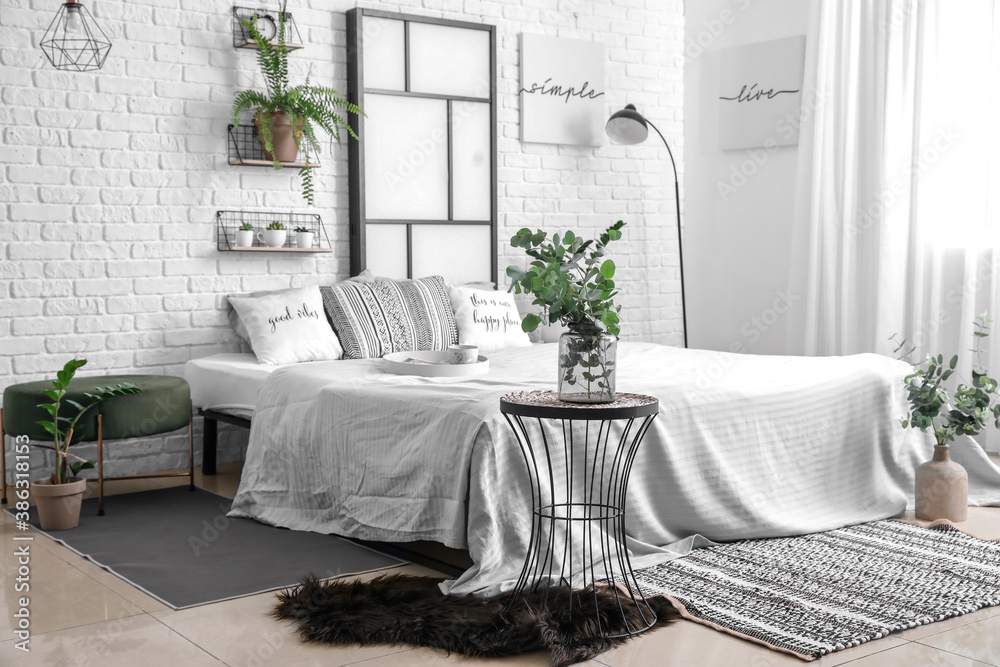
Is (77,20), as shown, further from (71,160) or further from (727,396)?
(727,396)

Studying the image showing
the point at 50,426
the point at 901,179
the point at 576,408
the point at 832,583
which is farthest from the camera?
the point at 901,179

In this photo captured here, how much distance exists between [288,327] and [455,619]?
206 centimetres

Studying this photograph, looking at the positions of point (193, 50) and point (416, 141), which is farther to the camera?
point (416, 141)

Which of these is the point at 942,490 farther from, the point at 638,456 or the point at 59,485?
the point at 59,485

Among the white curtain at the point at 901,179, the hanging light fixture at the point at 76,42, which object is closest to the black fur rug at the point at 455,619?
the hanging light fixture at the point at 76,42

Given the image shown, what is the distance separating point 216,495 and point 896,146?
11.3 ft

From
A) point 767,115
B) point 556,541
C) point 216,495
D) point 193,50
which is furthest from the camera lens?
point 767,115

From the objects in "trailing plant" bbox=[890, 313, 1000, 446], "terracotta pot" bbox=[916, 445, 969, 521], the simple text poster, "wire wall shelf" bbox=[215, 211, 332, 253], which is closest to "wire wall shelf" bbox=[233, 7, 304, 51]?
"wire wall shelf" bbox=[215, 211, 332, 253]

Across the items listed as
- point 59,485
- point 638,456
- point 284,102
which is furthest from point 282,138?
point 638,456

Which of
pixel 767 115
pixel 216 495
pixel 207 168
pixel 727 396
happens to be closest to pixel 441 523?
pixel 727 396

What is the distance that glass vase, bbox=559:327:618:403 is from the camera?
98.7 inches

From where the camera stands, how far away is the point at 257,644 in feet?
8.04

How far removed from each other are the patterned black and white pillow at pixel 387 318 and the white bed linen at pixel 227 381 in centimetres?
38

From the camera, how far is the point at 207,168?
4531 millimetres
